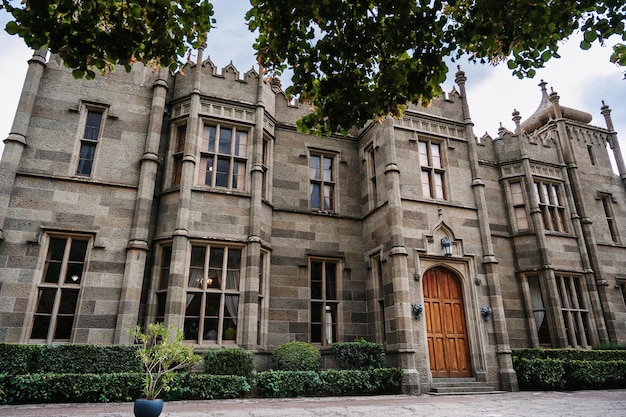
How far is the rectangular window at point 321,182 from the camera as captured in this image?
46.9 ft

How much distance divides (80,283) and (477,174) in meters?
12.7

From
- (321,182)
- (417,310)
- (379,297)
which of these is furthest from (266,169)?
(417,310)

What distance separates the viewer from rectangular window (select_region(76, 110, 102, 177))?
38.5 feet

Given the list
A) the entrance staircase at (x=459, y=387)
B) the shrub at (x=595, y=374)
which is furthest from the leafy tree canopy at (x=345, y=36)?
the shrub at (x=595, y=374)

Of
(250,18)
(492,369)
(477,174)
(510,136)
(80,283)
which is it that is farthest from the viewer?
(510,136)

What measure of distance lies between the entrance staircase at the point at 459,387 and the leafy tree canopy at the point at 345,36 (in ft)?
26.4

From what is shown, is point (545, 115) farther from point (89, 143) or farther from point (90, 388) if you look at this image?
point (90, 388)

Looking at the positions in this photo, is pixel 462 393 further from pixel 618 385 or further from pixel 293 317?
pixel 618 385

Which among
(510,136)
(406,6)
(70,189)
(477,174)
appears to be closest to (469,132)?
(477,174)

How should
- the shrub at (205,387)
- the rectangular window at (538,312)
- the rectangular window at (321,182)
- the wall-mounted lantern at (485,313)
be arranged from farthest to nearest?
the rectangular window at (538,312), the rectangular window at (321,182), the wall-mounted lantern at (485,313), the shrub at (205,387)

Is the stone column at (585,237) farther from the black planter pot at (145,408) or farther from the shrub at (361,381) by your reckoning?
the black planter pot at (145,408)

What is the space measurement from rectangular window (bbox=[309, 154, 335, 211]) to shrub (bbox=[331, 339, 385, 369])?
482 cm

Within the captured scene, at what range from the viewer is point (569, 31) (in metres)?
5.54

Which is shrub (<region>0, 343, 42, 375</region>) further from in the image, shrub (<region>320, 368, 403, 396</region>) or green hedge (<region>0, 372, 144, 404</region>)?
shrub (<region>320, 368, 403, 396</region>)
